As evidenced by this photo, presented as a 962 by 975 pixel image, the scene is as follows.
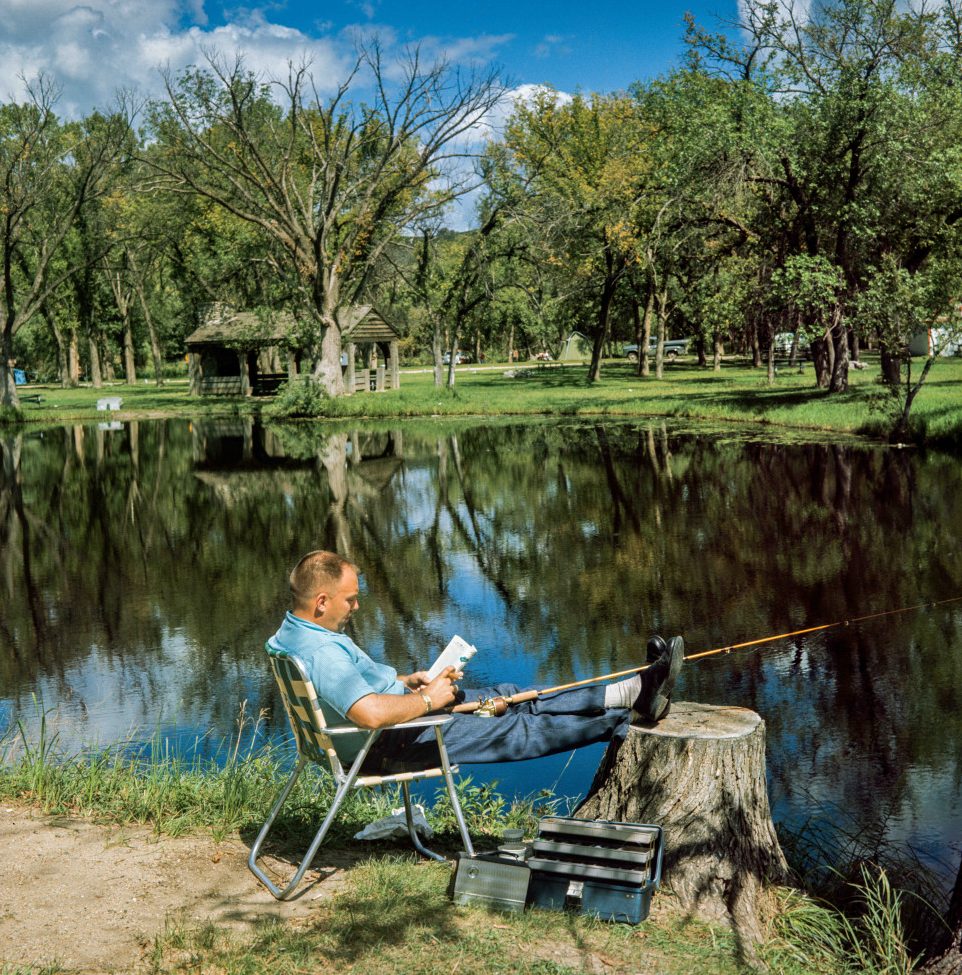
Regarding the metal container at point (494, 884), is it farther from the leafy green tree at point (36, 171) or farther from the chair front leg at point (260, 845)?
the leafy green tree at point (36, 171)

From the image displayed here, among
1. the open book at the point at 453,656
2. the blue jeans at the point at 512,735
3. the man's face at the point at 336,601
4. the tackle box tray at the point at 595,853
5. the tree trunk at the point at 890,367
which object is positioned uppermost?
the tree trunk at the point at 890,367

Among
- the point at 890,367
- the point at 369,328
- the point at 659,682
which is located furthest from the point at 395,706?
the point at 369,328

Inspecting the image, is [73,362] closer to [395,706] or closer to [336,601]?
[336,601]

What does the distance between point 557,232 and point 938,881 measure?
1381 inches

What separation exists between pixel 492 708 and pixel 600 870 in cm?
98

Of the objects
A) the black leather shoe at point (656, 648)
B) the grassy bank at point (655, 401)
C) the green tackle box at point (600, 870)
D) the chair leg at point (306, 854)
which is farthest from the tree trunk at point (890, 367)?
the chair leg at point (306, 854)

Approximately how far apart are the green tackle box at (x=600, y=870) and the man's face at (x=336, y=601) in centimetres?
117

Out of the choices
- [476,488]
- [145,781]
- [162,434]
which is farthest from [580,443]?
[145,781]

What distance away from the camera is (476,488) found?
62.6 feet

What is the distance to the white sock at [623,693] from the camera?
4754 mm

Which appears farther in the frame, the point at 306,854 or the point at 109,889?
the point at 306,854

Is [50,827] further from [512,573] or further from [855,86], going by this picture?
[855,86]

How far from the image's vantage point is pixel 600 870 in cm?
415

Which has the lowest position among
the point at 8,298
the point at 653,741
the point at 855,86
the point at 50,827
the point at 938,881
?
the point at 938,881
